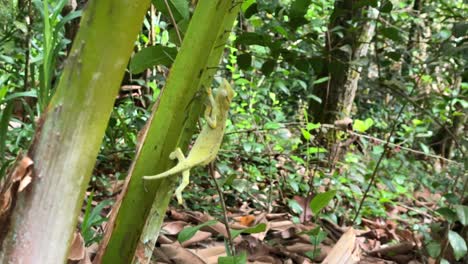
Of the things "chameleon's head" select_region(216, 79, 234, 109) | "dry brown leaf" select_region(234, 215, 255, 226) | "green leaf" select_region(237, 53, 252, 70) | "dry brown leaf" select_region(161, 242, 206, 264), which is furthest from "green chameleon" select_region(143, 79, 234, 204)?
"dry brown leaf" select_region(234, 215, 255, 226)

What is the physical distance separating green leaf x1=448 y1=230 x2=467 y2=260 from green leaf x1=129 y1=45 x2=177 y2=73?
0.95 meters

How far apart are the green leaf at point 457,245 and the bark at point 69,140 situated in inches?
45.2

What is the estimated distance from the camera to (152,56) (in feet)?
3.95

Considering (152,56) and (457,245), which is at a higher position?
(152,56)

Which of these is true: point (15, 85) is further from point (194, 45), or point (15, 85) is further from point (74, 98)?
point (74, 98)

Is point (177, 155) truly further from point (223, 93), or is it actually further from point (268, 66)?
point (268, 66)

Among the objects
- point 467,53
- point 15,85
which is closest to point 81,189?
point 467,53

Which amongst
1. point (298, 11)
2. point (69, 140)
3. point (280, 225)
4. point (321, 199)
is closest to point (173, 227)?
point (280, 225)

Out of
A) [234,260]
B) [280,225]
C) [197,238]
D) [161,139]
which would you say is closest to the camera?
[161,139]

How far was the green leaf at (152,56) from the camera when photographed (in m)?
1.20

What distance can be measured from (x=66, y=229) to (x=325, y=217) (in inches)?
52.5

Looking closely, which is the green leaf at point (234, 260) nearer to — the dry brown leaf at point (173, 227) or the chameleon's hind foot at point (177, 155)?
the chameleon's hind foot at point (177, 155)

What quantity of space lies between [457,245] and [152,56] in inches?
39.7

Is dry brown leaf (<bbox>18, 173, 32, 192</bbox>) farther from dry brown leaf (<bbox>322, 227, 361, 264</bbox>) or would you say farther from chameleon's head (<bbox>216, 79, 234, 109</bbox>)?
dry brown leaf (<bbox>322, 227, 361, 264</bbox>)
